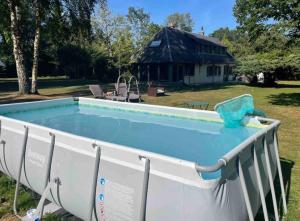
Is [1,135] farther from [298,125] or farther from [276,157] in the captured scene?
[298,125]

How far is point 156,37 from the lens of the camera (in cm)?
3956

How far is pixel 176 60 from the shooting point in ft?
116

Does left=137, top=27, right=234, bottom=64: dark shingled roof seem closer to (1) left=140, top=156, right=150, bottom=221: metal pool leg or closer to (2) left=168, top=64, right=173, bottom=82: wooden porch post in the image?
(2) left=168, top=64, right=173, bottom=82: wooden porch post

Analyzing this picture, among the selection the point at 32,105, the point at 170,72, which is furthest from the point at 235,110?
the point at 170,72

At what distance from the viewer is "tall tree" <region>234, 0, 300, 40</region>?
47.2ft

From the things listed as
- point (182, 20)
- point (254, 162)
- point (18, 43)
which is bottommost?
point (254, 162)

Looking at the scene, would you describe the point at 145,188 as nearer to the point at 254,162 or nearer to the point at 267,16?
the point at 254,162

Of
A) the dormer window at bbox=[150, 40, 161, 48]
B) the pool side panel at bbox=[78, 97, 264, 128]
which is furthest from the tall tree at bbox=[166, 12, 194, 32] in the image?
the pool side panel at bbox=[78, 97, 264, 128]

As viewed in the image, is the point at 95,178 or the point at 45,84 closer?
the point at 95,178

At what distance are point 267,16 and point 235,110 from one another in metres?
10.8

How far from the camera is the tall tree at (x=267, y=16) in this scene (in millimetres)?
14398

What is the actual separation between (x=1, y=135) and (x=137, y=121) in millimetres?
3855

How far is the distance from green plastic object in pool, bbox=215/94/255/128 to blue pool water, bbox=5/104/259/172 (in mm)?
183

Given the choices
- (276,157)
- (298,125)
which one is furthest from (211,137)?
(298,125)
